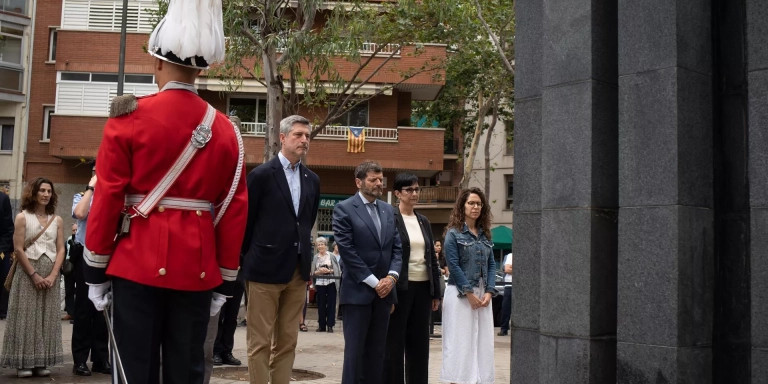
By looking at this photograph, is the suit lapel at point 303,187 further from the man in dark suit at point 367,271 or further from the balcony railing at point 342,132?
the balcony railing at point 342,132

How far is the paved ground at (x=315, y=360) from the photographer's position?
10359mm

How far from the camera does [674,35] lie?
19.0ft

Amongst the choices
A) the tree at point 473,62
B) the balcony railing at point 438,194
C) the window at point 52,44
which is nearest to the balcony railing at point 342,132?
the tree at point 473,62

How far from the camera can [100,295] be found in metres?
4.90

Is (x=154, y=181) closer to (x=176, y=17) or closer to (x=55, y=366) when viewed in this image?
(x=176, y=17)

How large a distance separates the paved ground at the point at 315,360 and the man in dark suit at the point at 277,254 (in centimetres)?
236

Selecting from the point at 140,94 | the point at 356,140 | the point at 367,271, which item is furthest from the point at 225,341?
the point at 140,94

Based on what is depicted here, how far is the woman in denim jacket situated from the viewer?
32.3 ft

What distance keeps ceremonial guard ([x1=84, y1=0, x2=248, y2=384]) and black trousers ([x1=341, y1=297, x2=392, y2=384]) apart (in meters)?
3.26

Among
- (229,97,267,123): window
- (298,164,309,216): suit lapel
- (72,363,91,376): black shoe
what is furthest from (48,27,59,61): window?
(298,164,309,216): suit lapel

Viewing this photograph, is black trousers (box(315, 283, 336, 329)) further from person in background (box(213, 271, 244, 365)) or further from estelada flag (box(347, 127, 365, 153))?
estelada flag (box(347, 127, 365, 153))

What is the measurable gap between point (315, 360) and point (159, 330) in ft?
28.9

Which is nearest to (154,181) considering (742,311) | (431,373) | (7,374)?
(742,311)

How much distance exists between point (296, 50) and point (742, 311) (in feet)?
43.8
